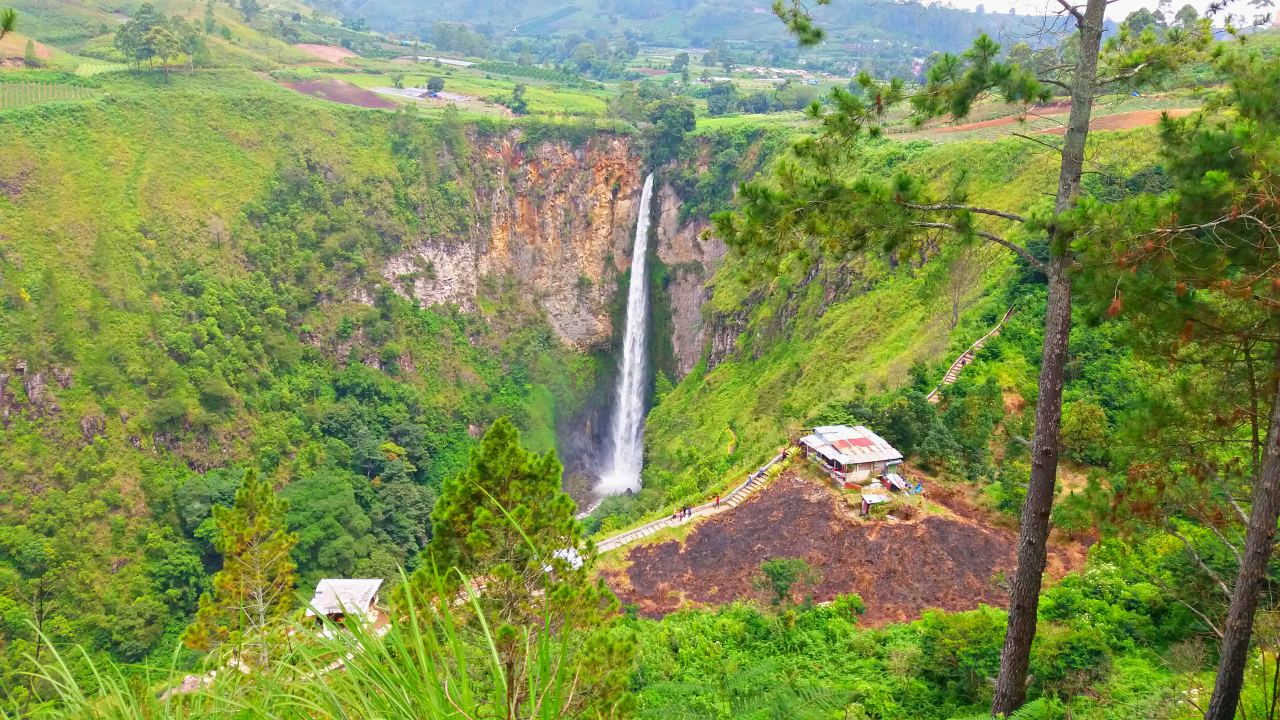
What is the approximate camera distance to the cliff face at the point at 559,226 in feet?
144

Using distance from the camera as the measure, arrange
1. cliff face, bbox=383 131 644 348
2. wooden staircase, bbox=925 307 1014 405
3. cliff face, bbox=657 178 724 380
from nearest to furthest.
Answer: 1. wooden staircase, bbox=925 307 1014 405
2. cliff face, bbox=657 178 724 380
3. cliff face, bbox=383 131 644 348

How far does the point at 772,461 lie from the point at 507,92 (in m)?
47.4

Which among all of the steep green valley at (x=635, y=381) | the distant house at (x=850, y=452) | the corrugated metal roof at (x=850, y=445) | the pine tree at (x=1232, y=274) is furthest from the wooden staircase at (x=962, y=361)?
the pine tree at (x=1232, y=274)

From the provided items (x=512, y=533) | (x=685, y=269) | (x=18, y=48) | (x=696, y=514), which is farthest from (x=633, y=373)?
(x=18, y=48)

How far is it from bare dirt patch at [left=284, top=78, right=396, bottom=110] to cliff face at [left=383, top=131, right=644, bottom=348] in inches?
369

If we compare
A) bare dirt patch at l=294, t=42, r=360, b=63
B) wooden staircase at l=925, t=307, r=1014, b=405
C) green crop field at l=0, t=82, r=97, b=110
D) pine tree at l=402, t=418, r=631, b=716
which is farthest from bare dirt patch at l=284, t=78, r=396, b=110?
pine tree at l=402, t=418, r=631, b=716

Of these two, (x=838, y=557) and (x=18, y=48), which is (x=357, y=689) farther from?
(x=18, y=48)

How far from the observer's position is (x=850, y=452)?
16.2m

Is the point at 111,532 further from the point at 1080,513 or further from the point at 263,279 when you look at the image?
the point at 1080,513

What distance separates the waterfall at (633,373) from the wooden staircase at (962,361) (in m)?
21.3

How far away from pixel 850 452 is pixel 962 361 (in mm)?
5584

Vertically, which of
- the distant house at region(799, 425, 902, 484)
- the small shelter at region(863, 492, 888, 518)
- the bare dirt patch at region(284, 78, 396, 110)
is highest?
the bare dirt patch at region(284, 78, 396, 110)

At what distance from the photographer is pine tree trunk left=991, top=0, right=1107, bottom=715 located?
5.81 m

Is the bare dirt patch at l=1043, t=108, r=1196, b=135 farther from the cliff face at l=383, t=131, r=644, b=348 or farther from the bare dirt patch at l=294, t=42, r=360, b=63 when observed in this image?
the bare dirt patch at l=294, t=42, r=360, b=63
